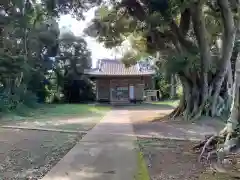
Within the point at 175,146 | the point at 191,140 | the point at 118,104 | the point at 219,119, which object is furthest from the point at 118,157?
the point at 118,104

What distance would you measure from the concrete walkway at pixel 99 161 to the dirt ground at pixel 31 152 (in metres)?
0.26

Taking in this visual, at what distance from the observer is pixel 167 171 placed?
547 centimetres

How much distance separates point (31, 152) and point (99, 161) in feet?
6.20

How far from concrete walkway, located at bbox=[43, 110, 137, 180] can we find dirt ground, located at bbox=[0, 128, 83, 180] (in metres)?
0.26

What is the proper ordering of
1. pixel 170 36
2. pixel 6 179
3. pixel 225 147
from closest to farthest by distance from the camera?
pixel 6 179
pixel 225 147
pixel 170 36

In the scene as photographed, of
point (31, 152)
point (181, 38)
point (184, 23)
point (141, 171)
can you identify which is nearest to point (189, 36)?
point (184, 23)

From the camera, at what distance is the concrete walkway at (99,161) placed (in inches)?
202

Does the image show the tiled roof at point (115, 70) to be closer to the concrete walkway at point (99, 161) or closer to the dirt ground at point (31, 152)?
the dirt ground at point (31, 152)

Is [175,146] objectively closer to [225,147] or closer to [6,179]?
[225,147]

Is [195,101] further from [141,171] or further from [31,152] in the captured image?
[141,171]

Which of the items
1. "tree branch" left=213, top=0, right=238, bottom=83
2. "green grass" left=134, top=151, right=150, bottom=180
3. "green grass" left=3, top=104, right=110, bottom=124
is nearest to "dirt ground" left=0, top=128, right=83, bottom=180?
"green grass" left=134, top=151, right=150, bottom=180

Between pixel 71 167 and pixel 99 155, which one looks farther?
pixel 99 155

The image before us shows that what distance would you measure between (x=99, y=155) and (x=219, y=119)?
8838 mm

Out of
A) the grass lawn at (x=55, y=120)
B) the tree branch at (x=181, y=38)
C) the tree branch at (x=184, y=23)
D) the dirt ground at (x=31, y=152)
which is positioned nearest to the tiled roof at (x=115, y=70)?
the grass lawn at (x=55, y=120)
